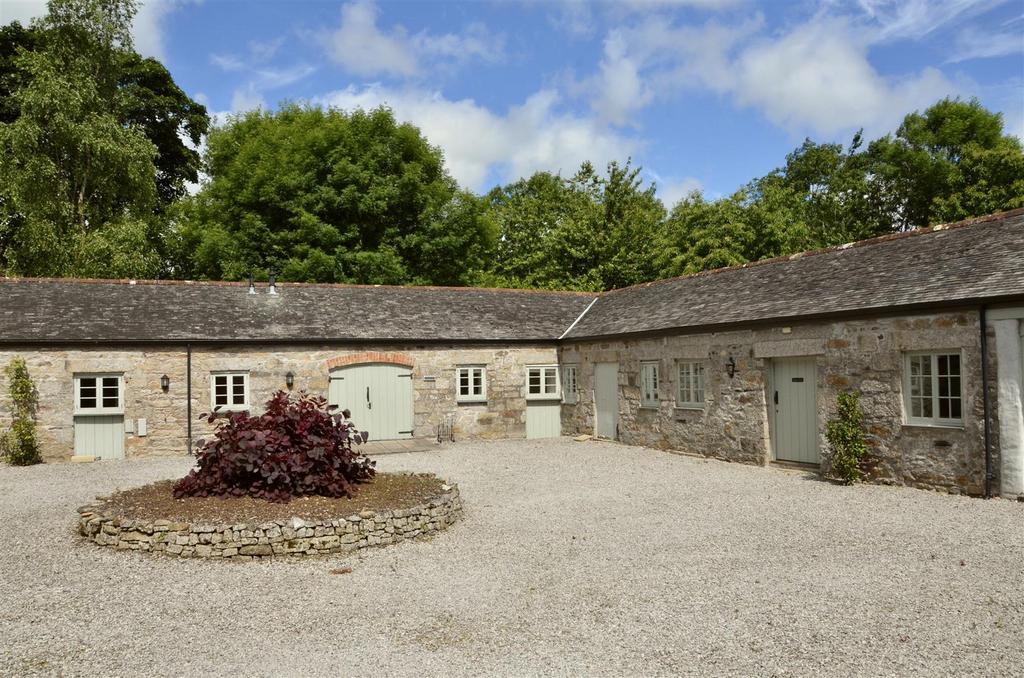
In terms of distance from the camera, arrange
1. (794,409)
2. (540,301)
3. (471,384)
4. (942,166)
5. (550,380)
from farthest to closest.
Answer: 1. (942,166)
2. (540,301)
3. (550,380)
4. (471,384)
5. (794,409)

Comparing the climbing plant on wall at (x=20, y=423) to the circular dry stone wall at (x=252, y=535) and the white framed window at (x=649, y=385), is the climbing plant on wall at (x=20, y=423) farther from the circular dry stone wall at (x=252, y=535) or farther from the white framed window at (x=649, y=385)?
the white framed window at (x=649, y=385)

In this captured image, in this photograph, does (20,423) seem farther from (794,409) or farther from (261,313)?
(794,409)

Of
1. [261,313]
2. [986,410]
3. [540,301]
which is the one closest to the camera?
[986,410]

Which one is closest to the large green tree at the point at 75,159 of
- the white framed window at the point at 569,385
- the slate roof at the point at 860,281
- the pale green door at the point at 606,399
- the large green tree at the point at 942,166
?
the white framed window at the point at 569,385

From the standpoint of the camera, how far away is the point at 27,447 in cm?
1557

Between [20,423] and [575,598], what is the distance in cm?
1468

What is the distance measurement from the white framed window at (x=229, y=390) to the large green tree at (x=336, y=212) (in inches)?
444

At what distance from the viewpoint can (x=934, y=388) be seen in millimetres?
11102

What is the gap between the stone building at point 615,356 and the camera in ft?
35.8

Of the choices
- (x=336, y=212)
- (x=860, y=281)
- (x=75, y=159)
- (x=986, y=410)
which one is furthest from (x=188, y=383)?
(x=986, y=410)

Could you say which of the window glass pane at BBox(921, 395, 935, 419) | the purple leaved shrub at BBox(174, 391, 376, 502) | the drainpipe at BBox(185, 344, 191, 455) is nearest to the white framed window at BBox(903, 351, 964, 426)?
the window glass pane at BBox(921, 395, 935, 419)

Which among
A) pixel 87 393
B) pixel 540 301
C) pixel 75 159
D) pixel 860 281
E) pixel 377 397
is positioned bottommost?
pixel 377 397

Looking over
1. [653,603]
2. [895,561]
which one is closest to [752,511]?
[895,561]

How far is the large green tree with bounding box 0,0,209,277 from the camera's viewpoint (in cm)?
2375
